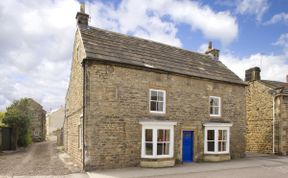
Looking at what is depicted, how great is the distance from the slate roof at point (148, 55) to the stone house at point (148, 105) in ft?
0.22

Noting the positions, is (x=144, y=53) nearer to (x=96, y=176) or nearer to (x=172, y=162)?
(x=172, y=162)

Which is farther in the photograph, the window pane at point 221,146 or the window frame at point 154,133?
the window pane at point 221,146

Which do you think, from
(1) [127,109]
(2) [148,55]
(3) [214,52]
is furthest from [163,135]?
(3) [214,52]

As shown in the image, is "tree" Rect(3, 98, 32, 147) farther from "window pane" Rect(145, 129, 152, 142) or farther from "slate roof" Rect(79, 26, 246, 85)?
"window pane" Rect(145, 129, 152, 142)

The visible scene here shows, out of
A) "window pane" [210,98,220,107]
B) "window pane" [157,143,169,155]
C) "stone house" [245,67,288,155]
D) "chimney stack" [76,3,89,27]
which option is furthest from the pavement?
"chimney stack" [76,3,89,27]

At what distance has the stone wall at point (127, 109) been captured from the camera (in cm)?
1394

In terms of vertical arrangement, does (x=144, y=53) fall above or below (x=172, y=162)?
above

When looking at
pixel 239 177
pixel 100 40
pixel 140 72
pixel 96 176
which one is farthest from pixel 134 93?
pixel 239 177

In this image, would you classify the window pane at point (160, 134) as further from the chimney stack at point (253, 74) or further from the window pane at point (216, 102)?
the chimney stack at point (253, 74)

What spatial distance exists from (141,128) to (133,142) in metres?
0.91

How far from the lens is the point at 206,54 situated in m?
23.7

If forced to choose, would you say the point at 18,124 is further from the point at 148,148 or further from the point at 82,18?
the point at 148,148

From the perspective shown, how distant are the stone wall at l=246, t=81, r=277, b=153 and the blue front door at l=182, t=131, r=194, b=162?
9403 millimetres

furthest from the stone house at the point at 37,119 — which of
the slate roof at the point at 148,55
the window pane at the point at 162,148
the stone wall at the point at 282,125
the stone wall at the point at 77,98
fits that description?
the stone wall at the point at 282,125
